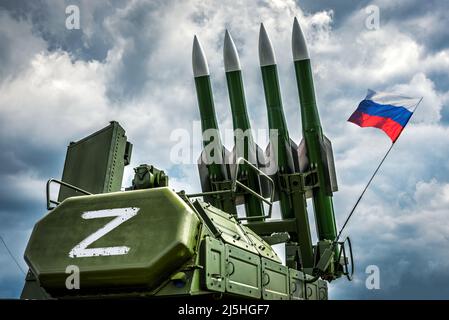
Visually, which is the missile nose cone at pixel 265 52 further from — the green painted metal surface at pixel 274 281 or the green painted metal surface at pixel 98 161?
the green painted metal surface at pixel 274 281

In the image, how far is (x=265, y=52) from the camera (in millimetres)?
15203

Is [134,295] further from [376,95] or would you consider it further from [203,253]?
[376,95]

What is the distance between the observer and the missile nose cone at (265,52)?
15047 mm

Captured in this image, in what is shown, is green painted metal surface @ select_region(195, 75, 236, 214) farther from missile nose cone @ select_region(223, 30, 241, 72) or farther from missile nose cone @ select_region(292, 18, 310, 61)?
missile nose cone @ select_region(292, 18, 310, 61)

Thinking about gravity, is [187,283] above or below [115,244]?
below

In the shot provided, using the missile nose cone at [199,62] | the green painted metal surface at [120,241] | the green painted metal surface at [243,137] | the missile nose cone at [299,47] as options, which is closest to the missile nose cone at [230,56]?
the green painted metal surface at [243,137]

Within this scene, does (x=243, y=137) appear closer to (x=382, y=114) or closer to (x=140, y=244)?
(x=382, y=114)

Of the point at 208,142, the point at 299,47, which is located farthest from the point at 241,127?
the point at 299,47

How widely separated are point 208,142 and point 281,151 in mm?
2060
